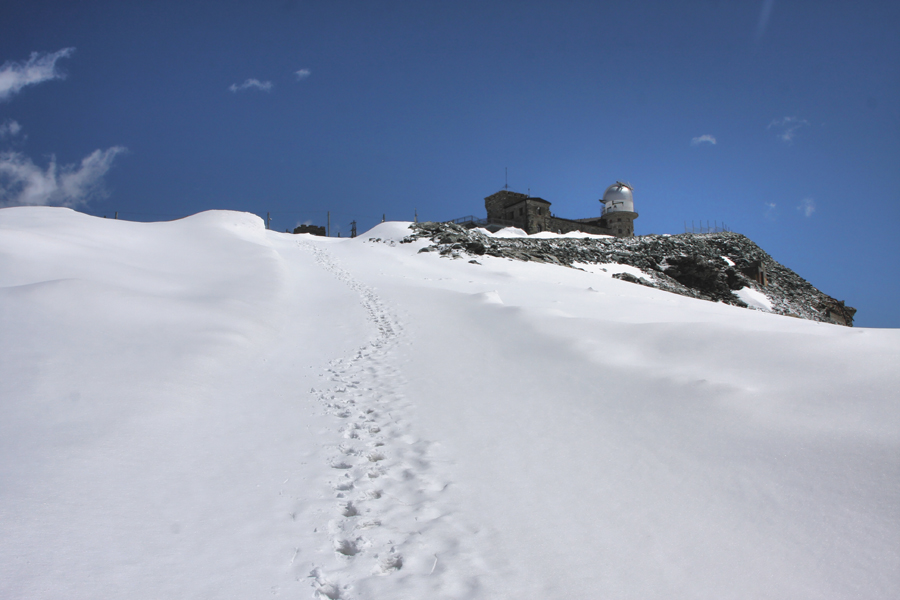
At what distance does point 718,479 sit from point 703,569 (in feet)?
3.96

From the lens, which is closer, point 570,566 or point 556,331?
point 570,566

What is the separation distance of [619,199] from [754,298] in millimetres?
32151

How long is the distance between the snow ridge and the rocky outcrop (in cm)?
2009

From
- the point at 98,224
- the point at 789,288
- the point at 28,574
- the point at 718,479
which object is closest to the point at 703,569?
the point at 718,479

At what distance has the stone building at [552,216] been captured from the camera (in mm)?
55031

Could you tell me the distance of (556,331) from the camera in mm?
9023

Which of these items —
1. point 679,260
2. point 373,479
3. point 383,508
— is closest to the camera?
point 383,508

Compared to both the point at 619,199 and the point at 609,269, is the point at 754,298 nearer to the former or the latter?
the point at 609,269

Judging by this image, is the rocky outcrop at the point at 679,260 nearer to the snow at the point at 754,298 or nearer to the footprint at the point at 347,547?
A: the snow at the point at 754,298

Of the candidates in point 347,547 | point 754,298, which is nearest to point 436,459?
point 347,547

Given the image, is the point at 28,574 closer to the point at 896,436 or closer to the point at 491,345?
the point at 896,436

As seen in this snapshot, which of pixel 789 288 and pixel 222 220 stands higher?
pixel 222 220

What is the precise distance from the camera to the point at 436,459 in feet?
15.4

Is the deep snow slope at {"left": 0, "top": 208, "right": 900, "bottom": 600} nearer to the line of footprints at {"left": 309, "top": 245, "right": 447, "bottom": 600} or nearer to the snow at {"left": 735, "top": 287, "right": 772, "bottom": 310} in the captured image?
the line of footprints at {"left": 309, "top": 245, "right": 447, "bottom": 600}
